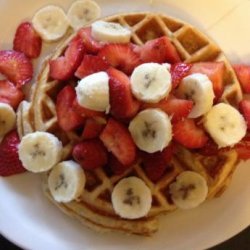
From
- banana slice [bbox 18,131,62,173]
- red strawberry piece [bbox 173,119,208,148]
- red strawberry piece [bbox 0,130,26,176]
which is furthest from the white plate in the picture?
red strawberry piece [bbox 173,119,208,148]

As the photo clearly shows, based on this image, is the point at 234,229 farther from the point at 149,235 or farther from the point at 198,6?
the point at 198,6

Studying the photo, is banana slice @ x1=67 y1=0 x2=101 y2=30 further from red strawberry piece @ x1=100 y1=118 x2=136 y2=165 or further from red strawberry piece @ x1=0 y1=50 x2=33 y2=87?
red strawberry piece @ x1=100 y1=118 x2=136 y2=165

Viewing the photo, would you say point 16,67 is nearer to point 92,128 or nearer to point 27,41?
point 27,41

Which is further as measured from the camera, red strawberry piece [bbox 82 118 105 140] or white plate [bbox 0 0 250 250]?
white plate [bbox 0 0 250 250]

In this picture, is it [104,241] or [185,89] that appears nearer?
[185,89]

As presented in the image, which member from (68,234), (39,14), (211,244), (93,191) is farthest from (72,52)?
(211,244)

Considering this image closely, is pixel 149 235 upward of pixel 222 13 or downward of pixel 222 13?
downward

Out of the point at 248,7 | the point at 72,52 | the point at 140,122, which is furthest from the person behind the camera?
the point at 248,7

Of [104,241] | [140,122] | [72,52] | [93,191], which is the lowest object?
[104,241]
